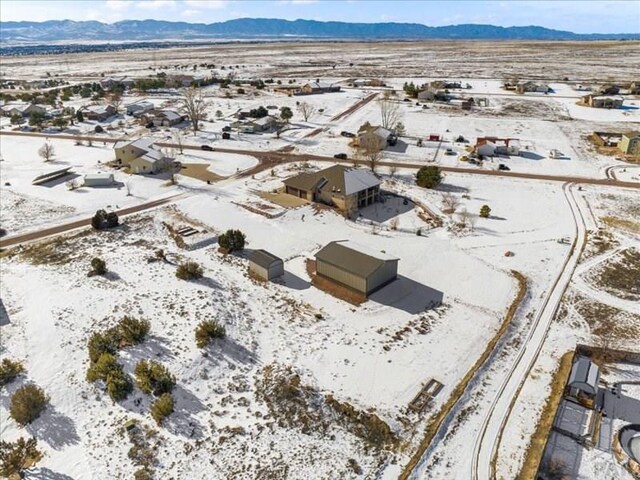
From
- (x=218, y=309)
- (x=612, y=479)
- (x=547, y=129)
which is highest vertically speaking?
(x=547, y=129)

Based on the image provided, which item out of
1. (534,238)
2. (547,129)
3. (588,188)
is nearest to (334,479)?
(534,238)

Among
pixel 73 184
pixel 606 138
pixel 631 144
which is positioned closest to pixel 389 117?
pixel 606 138

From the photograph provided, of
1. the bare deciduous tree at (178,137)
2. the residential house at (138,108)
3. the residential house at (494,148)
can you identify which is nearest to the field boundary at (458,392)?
the residential house at (494,148)

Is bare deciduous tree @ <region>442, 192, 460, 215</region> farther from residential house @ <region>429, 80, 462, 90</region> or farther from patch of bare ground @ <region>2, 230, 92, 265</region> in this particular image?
residential house @ <region>429, 80, 462, 90</region>

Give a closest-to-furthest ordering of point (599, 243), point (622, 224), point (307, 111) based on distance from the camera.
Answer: point (599, 243) → point (622, 224) → point (307, 111)

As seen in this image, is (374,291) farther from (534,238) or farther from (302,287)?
(534,238)

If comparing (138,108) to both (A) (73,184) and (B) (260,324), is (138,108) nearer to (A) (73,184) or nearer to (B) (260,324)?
(A) (73,184)
